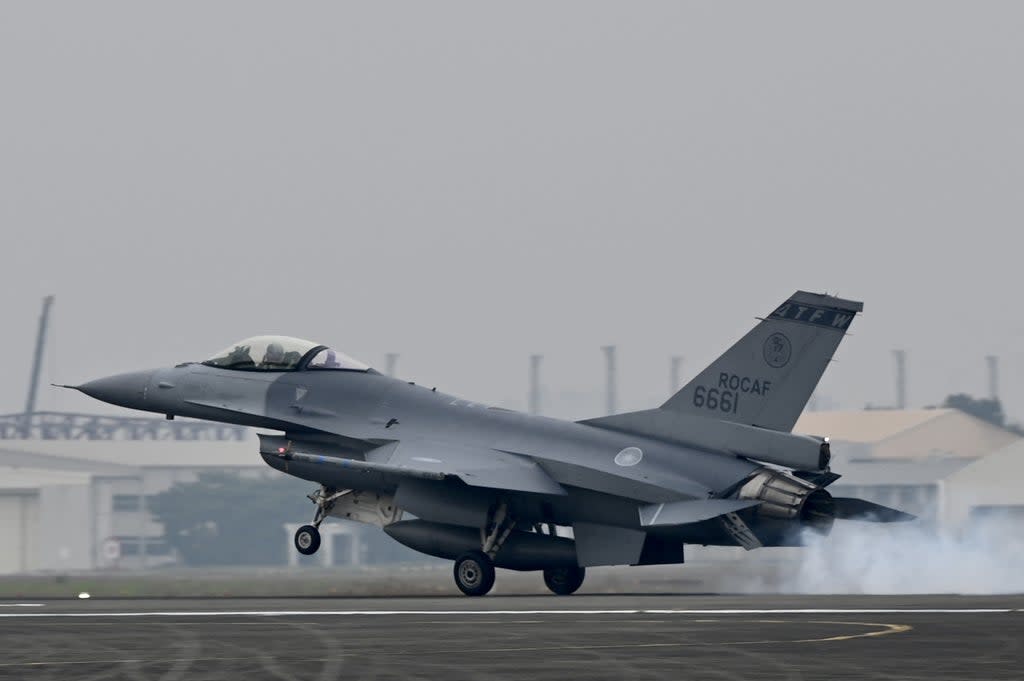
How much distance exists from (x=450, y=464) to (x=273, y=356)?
419cm

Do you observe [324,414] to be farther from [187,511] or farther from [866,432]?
[187,511]

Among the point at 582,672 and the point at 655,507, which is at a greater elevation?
the point at 655,507

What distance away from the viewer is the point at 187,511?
97.6 m

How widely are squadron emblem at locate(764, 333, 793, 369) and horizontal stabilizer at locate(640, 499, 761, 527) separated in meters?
2.21

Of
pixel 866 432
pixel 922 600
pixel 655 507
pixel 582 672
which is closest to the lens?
pixel 582 672

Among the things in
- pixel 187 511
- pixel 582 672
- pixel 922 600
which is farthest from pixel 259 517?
pixel 582 672

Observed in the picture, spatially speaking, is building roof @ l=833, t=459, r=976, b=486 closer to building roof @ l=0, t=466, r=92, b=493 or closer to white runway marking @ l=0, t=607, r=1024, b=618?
building roof @ l=0, t=466, r=92, b=493

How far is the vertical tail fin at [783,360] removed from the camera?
26.3 meters

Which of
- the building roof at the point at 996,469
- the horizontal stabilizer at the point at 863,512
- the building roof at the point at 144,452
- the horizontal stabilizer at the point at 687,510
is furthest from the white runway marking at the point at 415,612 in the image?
the building roof at the point at 144,452

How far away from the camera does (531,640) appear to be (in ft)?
54.7

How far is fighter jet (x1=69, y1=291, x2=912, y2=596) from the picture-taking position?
85.8ft

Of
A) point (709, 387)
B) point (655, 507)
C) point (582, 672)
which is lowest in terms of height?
point (582, 672)

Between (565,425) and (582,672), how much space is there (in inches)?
566

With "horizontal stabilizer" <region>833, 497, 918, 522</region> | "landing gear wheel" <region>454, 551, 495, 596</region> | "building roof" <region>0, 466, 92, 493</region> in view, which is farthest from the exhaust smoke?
"building roof" <region>0, 466, 92, 493</region>
